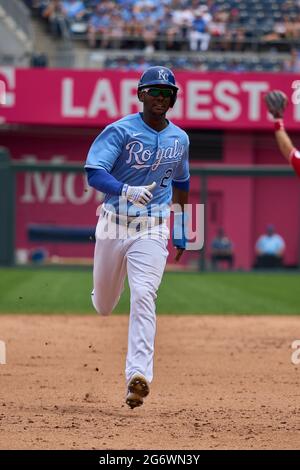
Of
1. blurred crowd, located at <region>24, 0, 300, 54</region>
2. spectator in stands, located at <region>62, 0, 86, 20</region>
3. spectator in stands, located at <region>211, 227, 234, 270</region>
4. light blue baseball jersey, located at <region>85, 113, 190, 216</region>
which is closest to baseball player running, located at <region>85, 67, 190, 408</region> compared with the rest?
light blue baseball jersey, located at <region>85, 113, 190, 216</region>

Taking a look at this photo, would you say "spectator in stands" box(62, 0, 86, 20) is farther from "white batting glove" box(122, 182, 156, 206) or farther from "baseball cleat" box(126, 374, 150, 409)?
"baseball cleat" box(126, 374, 150, 409)

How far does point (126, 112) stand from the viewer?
78.8ft

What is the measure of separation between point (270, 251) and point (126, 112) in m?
4.92

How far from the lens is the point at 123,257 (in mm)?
6734

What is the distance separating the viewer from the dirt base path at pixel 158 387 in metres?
5.67

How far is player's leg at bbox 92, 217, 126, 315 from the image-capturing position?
6672 mm

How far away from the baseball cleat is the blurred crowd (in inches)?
764

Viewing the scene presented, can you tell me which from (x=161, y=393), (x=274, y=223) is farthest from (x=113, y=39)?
(x=161, y=393)

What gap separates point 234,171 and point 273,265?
234cm
